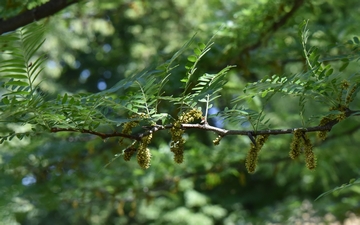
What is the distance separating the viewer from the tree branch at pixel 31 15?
2244mm

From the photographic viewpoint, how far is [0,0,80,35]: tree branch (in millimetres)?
→ 2244

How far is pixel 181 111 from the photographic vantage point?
152 cm

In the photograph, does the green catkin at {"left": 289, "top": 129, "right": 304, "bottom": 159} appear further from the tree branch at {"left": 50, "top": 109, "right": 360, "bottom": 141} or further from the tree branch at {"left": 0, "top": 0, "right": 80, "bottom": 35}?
the tree branch at {"left": 0, "top": 0, "right": 80, "bottom": 35}

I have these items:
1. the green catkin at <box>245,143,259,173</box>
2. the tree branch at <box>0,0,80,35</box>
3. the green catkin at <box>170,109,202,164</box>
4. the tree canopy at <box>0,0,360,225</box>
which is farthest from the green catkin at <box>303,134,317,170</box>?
the tree branch at <box>0,0,80,35</box>

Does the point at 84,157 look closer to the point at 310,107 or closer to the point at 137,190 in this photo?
the point at 137,190

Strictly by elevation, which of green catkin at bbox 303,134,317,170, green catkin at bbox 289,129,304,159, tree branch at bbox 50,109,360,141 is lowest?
green catkin at bbox 303,134,317,170

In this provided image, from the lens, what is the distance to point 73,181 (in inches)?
194

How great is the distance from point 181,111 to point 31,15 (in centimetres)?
109

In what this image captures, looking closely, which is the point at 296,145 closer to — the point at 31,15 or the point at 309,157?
the point at 309,157

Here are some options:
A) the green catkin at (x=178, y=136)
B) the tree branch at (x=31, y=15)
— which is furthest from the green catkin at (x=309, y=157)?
the tree branch at (x=31, y=15)

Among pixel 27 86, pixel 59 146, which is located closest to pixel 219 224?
pixel 59 146

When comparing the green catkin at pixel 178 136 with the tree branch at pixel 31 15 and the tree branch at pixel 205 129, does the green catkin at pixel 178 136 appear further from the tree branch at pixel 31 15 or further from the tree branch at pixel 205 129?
the tree branch at pixel 31 15

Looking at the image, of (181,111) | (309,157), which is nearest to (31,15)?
(181,111)

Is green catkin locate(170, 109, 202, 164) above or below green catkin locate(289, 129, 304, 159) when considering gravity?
above
